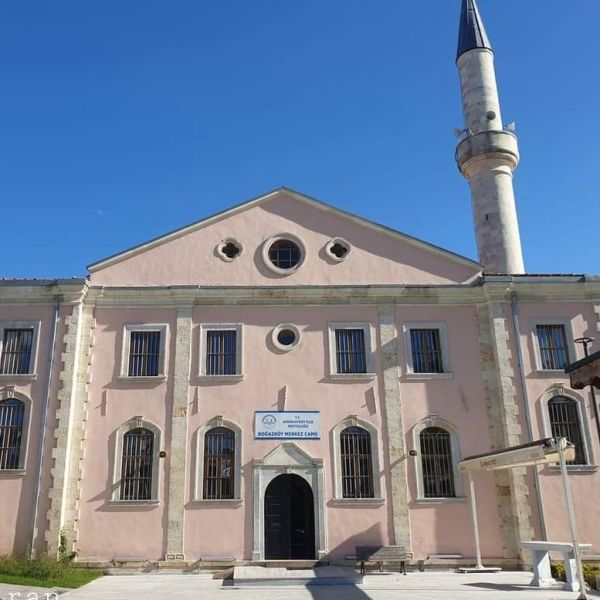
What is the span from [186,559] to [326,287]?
9.20m

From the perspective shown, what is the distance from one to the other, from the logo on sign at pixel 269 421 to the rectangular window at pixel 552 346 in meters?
8.68

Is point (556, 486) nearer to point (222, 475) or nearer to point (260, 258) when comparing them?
point (222, 475)

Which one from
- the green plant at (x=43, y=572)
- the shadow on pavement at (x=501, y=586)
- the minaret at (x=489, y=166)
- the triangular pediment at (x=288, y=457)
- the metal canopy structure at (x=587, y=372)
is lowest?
the shadow on pavement at (x=501, y=586)

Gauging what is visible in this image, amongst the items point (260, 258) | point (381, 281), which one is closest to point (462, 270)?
point (381, 281)

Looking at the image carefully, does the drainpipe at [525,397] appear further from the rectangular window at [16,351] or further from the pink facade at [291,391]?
the rectangular window at [16,351]

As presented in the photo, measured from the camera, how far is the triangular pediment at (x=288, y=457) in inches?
738

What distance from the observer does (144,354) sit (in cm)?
2002

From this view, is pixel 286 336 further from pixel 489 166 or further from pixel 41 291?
pixel 489 166

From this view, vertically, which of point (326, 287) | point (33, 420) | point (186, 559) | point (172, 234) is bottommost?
point (186, 559)

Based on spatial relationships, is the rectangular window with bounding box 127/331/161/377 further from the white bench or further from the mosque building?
the white bench

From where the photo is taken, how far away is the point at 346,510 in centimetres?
1844

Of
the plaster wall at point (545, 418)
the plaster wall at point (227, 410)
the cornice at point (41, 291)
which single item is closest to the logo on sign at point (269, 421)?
the plaster wall at point (227, 410)

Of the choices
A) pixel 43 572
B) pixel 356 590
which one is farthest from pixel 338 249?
pixel 43 572

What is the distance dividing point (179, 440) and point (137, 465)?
57.3 inches
